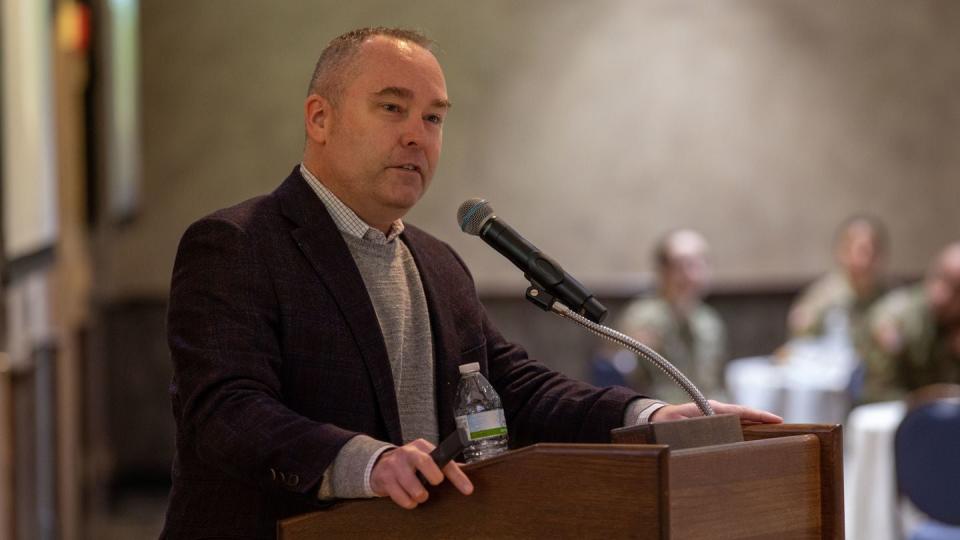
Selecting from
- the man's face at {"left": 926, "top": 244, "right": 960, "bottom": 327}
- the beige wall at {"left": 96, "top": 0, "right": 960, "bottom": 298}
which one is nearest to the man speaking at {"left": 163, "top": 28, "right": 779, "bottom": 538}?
the man's face at {"left": 926, "top": 244, "right": 960, "bottom": 327}

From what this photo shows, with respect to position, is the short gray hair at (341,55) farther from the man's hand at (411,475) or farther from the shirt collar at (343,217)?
the man's hand at (411,475)

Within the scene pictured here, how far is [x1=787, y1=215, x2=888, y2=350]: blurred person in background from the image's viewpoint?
8.12 meters

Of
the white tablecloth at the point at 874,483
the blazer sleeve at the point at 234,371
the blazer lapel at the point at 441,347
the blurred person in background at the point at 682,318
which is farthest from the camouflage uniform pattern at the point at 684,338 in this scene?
the blazer sleeve at the point at 234,371

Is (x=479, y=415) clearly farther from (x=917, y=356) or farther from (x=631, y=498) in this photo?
(x=917, y=356)

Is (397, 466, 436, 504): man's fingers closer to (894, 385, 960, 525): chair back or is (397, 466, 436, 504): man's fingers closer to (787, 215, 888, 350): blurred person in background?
(894, 385, 960, 525): chair back

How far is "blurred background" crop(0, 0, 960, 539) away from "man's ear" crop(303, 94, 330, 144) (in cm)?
540

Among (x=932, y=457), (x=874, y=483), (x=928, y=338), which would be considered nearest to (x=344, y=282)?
(x=932, y=457)

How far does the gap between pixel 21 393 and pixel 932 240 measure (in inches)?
287

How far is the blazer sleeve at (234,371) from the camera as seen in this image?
1853 millimetres

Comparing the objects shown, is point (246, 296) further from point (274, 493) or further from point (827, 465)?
point (827, 465)

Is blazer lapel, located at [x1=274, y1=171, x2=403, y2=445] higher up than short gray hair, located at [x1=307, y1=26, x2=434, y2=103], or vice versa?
short gray hair, located at [x1=307, y1=26, x2=434, y2=103]

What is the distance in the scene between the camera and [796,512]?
6.10 ft

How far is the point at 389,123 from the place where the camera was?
2123 mm

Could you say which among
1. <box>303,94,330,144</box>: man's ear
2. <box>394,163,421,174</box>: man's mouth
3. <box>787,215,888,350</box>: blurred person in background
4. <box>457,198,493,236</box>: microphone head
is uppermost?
<box>787,215,888,350</box>: blurred person in background
